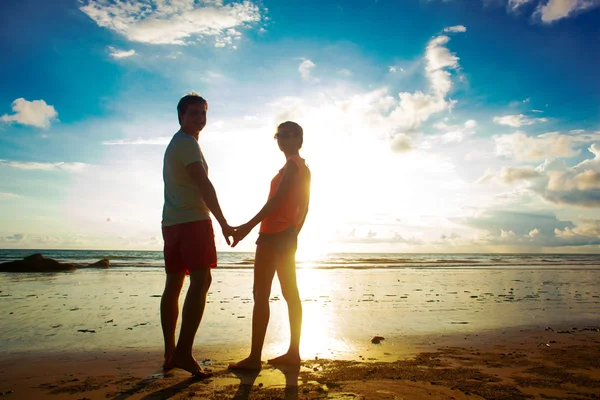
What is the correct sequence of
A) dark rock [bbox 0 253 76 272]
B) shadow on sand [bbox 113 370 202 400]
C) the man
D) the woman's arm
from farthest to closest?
dark rock [bbox 0 253 76 272], the woman's arm, the man, shadow on sand [bbox 113 370 202 400]

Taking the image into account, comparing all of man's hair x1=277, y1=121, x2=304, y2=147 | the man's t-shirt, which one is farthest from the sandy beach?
man's hair x1=277, y1=121, x2=304, y2=147

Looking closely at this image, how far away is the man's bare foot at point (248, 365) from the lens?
133 inches

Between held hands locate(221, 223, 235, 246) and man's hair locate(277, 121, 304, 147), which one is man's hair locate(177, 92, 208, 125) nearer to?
man's hair locate(277, 121, 304, 147)

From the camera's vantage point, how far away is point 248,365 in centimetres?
339

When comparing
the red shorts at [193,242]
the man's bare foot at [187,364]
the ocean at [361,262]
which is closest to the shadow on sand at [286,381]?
the man's bare foot at [187,364]

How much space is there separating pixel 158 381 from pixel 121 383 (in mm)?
258

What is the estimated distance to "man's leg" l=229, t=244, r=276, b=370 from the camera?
351 centimetres

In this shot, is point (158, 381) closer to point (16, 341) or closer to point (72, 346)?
point (72, 346)

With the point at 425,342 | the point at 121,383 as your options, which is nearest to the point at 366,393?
the point at 121,383

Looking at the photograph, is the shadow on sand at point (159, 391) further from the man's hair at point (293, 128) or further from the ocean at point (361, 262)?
the ocean at point (361, 262)

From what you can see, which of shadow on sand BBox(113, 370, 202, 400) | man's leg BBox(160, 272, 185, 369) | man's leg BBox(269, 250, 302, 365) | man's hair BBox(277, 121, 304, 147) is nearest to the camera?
shadow on sand BBox(113, 370, 202, 400)

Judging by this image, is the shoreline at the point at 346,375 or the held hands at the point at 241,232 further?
the held hands at the point at 241,232

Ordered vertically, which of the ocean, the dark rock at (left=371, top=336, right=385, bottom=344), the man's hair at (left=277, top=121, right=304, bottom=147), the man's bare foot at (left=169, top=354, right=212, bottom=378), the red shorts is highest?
the man's hair at (left=277, top=121, right=304, bottom=147)

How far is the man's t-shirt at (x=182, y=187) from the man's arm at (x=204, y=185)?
5 centimetres
